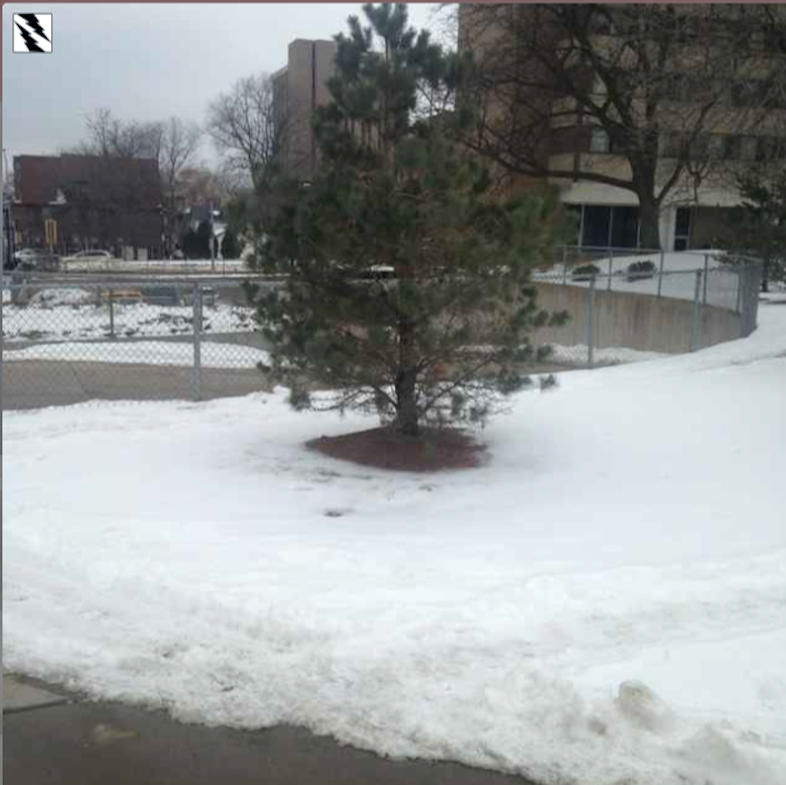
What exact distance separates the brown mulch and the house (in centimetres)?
5613

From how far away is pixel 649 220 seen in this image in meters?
37.0

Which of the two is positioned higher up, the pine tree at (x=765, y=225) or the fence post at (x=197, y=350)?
the pine tree at (x=765, y=225)

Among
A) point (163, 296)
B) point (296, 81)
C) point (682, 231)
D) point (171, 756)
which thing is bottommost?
point (171, 756)

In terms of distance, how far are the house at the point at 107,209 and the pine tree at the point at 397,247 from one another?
5640 cm

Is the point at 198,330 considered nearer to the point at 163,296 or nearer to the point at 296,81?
the point at 163,296

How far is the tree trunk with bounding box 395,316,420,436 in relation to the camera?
7203 mm

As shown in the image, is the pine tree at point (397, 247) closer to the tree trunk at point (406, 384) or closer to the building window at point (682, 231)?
the tree trunk at point (406, 384)

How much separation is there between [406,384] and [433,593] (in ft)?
9.24

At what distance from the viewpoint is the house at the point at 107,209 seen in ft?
209

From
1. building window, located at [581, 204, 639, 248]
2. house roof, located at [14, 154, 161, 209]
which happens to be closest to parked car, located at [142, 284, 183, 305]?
building window, located at [581, 204, 639, 248]

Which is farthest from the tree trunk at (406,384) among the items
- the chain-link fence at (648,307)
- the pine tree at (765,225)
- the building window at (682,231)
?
the building window at (682,231)

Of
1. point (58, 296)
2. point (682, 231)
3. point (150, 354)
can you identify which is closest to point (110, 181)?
point (682, 231)

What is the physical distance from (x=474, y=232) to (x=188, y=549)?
3080mm

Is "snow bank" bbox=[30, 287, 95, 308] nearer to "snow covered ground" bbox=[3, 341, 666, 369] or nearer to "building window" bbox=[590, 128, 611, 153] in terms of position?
"snow covered ground" bbox=[3, 341, 666, 369]
